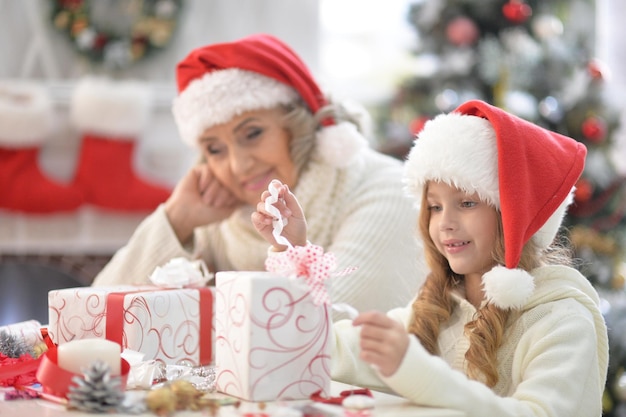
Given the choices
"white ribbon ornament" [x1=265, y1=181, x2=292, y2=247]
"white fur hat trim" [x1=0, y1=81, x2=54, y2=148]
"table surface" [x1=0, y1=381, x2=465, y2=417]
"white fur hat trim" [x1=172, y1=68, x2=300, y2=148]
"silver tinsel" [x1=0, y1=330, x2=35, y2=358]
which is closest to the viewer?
"table surface" [x1=0, y1=381, x2=465, y2=417]

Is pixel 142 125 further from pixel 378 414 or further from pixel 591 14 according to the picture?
pixel 378 414

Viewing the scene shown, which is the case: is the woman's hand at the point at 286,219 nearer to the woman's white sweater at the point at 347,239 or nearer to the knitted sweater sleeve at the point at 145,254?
the woman's white sweater at the point at 347,239

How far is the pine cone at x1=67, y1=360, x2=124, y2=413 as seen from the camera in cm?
117

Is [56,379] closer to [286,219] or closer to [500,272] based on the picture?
[286,219]

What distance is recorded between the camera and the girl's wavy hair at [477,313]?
1455 millimetres

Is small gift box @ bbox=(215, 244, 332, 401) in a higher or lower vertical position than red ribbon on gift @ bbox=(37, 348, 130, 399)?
higher

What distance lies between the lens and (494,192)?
1.50 meters

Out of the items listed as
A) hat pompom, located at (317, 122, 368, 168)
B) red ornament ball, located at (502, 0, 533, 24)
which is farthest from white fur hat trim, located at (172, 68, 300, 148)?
red ornament ball, located at (502, 0, 533, 24)

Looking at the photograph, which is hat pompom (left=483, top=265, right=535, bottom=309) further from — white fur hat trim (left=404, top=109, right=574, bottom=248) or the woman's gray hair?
the woman's gray hair

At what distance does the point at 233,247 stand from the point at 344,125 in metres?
0.44

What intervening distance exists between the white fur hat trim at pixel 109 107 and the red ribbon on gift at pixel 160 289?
5.86ft

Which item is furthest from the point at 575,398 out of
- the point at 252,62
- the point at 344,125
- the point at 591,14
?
the point at 591,14

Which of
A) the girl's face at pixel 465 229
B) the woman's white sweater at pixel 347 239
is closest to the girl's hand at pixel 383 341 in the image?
the girl's face at pixel 465 229

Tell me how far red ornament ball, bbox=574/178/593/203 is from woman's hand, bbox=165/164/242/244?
1492mm
